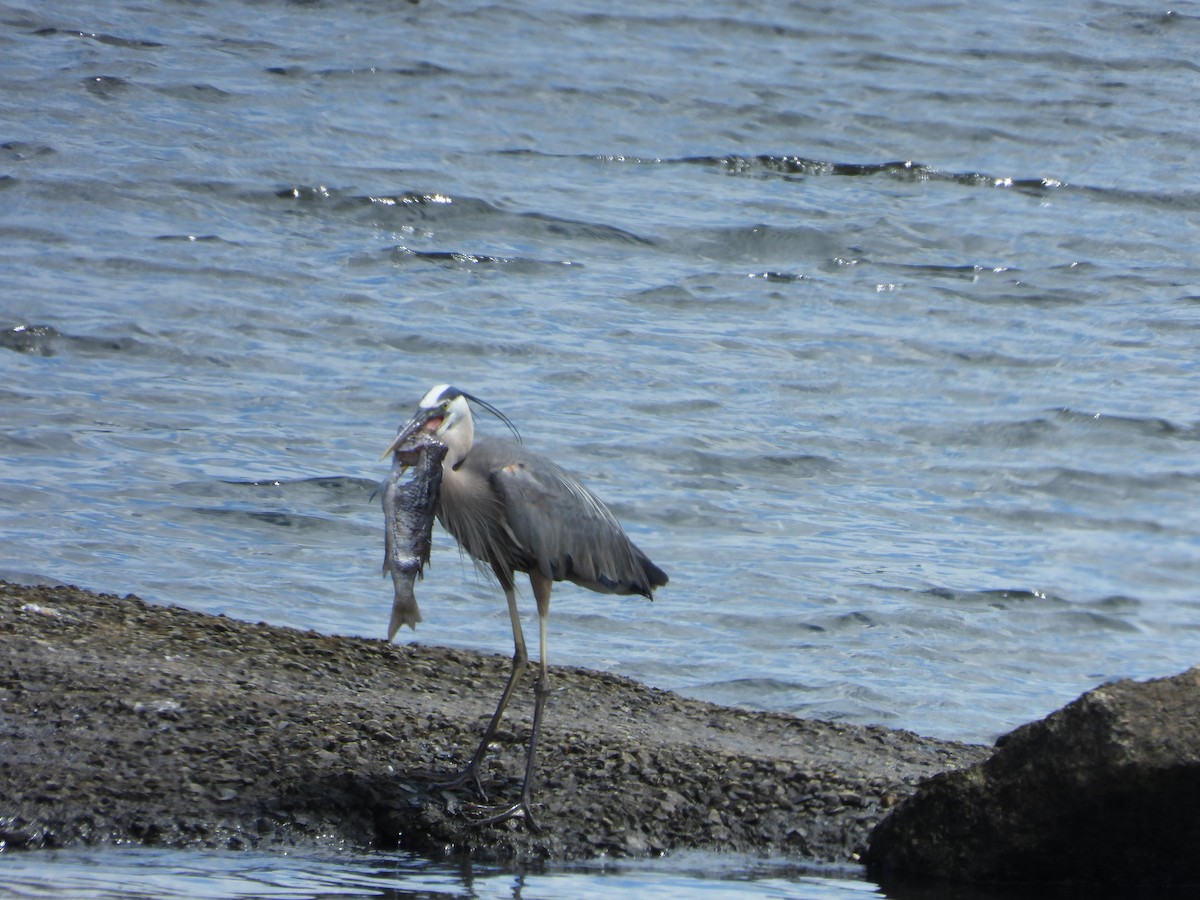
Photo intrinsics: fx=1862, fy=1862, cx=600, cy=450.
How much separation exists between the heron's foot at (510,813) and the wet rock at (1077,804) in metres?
1.07

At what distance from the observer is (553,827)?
5836 mm

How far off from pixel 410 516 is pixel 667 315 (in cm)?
1070

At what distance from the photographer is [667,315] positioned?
16.4 metres

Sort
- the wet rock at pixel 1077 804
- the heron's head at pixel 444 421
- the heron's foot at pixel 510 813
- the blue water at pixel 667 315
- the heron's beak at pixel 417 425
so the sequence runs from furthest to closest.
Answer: the blue water at pixel 667 315
the heron's head at pixel 444 421
the heron's beak at pixel 417 425
the heron's foot at pixel 510 813
the wet rock at pixel 1077 804

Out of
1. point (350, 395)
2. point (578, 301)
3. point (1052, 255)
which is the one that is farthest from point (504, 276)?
point (1052, 255)

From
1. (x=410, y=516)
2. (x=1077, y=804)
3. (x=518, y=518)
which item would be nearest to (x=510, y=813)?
(x=410, y=516)

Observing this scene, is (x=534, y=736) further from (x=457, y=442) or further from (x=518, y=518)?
(x=457, y=442)

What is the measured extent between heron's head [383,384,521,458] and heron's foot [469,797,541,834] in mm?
1184

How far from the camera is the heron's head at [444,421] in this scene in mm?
6133

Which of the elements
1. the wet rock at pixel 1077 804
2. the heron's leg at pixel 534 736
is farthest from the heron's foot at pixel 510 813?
the wet rock at pixel 1077 804

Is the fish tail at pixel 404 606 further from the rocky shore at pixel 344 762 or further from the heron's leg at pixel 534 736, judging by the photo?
the heron's leg at pixel 534 736

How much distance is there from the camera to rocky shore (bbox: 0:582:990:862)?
5555 millimetres

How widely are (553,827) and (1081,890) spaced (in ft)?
5.33

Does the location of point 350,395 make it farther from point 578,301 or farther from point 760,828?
point 760,828
